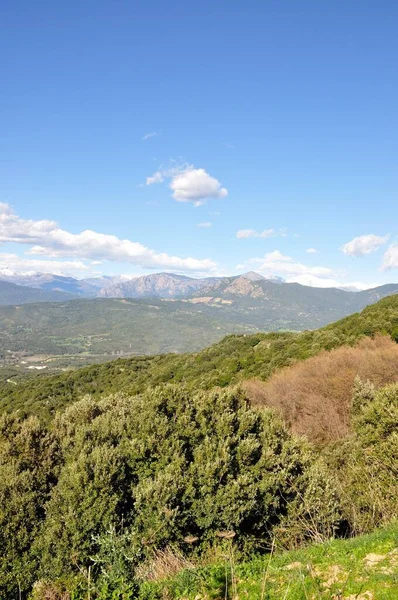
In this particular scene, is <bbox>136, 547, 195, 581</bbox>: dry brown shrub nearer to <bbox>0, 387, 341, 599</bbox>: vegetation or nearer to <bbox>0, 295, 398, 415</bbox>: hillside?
<bbox>0, 387, 341, 599</bbox>: vegetation

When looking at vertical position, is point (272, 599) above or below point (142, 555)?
above

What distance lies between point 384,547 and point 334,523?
531 cm

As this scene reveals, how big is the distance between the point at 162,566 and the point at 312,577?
4.53m

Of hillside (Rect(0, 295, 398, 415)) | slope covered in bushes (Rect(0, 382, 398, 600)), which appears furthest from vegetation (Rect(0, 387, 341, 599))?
hillside (Rect(0, 295, 398, 415))

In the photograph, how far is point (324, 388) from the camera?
97.0ft

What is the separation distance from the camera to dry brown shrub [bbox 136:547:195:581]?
8.75 metres

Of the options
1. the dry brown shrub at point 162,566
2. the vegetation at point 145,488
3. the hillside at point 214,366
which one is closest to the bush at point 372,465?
the vegetation at point 145,488

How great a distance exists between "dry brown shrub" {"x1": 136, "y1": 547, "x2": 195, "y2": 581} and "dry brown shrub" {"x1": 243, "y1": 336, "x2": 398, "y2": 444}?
53.6ft

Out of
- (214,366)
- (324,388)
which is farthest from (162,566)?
(214,366)

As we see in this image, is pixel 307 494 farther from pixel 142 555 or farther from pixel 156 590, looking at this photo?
pixel 156 590

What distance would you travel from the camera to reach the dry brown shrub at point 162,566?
8.75m

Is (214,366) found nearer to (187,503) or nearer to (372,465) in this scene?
(372,465)

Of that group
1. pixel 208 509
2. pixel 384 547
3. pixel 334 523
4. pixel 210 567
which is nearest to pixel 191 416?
pixel 208 509

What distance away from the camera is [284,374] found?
33.8 meters
